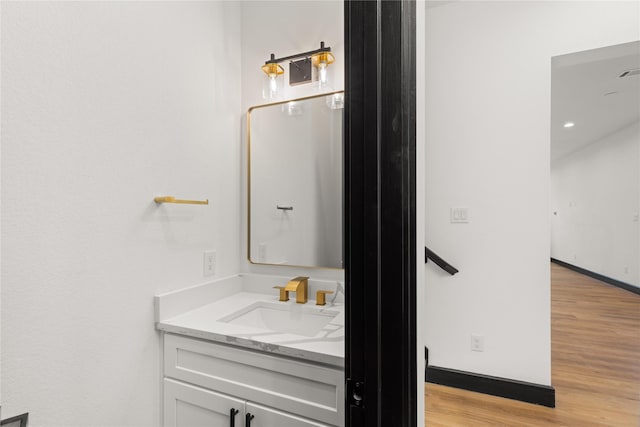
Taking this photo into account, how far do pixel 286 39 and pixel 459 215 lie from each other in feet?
4.52

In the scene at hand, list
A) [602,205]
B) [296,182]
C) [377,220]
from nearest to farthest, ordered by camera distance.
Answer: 1. [377,220]
2. [296,182]
3. [602,205]

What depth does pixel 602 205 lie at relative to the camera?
15.9ft

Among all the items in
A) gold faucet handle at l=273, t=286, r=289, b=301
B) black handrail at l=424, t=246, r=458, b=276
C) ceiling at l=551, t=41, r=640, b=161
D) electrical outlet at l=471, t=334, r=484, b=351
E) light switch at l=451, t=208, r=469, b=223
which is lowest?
electrical outlet at l=471, t=334, r=484, b=351

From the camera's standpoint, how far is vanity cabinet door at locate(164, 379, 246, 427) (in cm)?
99

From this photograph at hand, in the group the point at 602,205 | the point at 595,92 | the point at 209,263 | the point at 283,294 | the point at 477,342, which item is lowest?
the point at 477,342

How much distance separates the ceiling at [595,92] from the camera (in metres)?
1.63

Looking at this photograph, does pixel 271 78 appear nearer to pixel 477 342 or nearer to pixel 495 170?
pixel 495 170

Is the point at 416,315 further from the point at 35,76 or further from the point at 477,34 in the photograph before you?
the point at 477,34

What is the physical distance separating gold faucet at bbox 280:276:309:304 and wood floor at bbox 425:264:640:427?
0.87 m

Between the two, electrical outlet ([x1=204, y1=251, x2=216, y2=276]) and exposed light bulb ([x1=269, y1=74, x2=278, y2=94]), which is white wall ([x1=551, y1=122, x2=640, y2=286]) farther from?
electrical outlet ([x1=204, y1=251, x2=216, y2=276])

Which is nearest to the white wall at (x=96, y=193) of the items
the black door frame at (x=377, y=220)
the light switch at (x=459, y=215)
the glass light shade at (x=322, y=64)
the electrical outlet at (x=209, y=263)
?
the electrical outlet at (x=209, y=263)

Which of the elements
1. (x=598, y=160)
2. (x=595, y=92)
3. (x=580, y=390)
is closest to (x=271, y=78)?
(x=580, y=390)

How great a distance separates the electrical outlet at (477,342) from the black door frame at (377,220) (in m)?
1.38

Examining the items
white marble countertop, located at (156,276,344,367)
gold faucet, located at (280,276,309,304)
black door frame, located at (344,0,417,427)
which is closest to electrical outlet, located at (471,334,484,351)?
white marble countertop, located at (156,276,344,367)
